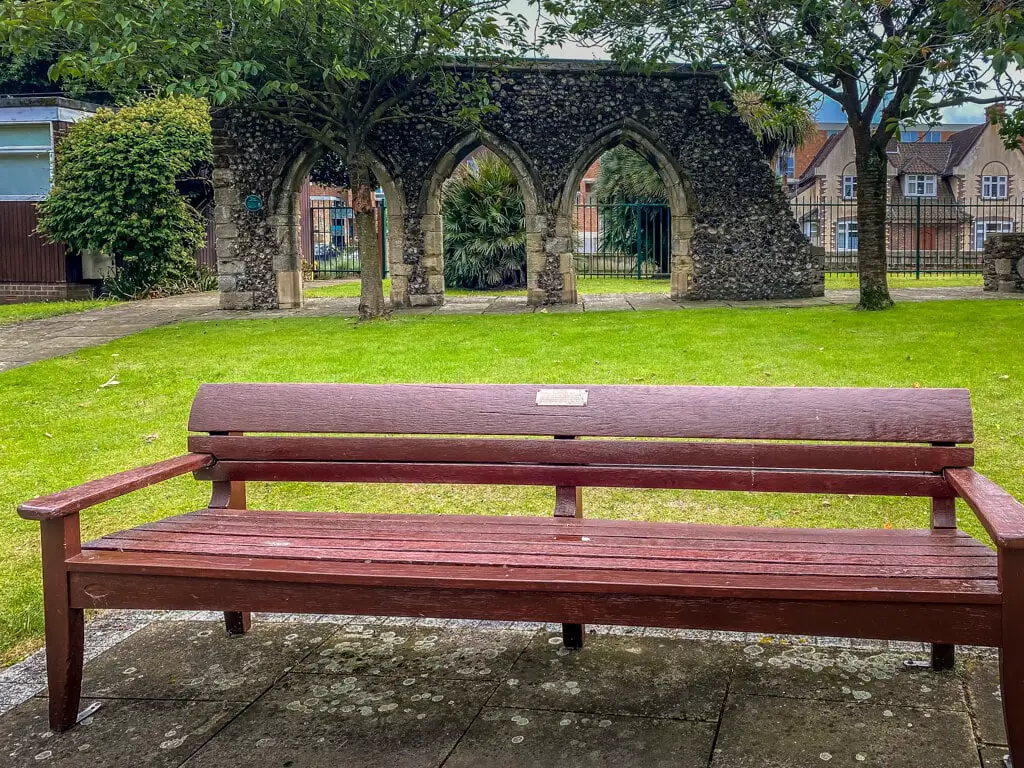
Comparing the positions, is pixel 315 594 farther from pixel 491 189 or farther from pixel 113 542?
pixel 491 189

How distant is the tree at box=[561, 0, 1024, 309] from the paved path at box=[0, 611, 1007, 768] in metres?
10.4

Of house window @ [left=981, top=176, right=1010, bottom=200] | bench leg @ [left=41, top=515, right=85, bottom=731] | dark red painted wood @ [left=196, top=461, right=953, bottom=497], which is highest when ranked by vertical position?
house window @ [left=981, top=176, right=1010, bottom=200]

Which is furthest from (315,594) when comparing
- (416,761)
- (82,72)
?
(82,72)

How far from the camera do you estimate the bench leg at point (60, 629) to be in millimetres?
2771

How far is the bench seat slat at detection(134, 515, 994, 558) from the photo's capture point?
2887mm

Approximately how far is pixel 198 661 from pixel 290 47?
11825 mm

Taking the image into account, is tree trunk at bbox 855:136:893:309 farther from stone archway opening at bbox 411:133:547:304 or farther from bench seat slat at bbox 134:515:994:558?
bench seat slat at bbox 134:515:994:558

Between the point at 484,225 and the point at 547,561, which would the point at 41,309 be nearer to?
the point at 484,225

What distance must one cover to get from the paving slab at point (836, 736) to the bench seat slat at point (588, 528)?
475mm

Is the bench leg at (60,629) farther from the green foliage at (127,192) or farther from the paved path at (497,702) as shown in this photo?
the green foliage at (127,192)

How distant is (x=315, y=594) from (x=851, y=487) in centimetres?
166

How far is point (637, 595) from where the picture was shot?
2.54 metres

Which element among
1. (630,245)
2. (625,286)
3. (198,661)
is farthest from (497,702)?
(630,245)

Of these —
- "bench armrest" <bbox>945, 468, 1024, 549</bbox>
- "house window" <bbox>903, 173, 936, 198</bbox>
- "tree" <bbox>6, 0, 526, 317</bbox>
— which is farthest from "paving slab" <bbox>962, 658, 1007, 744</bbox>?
"house window" <bbox>903, 173, 936, 198</bbox>
